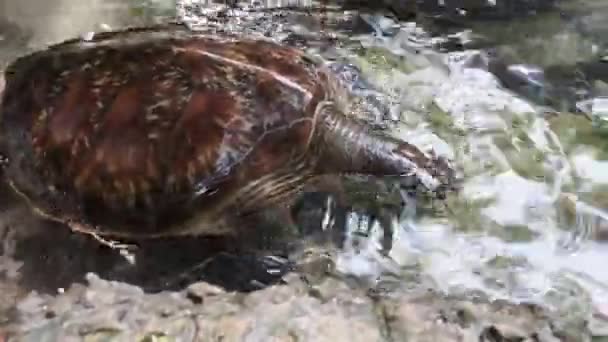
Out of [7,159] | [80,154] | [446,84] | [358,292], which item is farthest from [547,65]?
[7,159]

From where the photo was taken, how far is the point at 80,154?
1.26 m

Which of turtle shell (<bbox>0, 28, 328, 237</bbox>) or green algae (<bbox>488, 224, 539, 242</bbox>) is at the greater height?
turtle shell (<bbox>0, 28, 328, 237</bbox>)

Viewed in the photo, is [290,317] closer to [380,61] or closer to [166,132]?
[166,132]

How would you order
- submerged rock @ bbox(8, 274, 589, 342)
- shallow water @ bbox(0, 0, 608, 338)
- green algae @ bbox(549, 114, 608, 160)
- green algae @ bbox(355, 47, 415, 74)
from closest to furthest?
submerged rock @ bbox(8, 274, 589, 342), shallow water @ bbox(0, 0, 608, 338), green algae @ bbox(549, 114, 608, 160), green algae @ bbox(355, 47, 415, 74)

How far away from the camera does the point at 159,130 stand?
123cm

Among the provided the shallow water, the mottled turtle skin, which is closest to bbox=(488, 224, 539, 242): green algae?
the shallow water

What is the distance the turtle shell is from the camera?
1.23 metres

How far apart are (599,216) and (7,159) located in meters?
1.15

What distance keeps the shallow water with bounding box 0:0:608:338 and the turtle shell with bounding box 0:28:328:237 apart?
0.90 ft

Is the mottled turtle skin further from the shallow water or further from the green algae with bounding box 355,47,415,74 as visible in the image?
the green algae with bounding box 355,47,415,74

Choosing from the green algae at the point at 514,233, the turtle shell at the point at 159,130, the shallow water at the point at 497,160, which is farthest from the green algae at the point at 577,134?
the turtle shell at the point at 159,130

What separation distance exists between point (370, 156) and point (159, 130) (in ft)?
1.35

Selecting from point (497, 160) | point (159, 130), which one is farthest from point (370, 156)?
point (159, 130)

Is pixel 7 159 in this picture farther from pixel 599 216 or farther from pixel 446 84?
pixel 599 216
